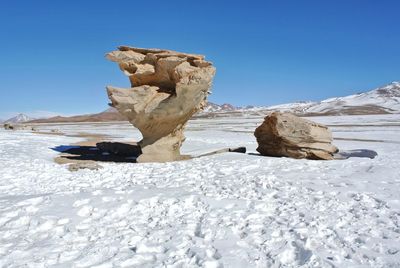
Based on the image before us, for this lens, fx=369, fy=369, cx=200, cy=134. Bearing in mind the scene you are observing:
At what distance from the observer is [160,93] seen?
20719 millimetres

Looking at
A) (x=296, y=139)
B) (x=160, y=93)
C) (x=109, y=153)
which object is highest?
(x=160, y=93)

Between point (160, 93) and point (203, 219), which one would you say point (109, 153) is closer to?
point (160, 93)

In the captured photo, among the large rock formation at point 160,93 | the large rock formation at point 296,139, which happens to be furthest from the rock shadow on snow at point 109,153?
the large rock formation at point 296,139

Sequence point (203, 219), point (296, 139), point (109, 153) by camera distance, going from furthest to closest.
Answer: point (109, 153) < point (296, 139) < point (203, 219)

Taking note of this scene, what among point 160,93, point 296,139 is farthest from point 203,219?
point 160,93

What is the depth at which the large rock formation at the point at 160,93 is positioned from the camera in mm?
19781

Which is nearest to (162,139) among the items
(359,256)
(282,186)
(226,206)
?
(282,186)

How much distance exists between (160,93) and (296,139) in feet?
25.9

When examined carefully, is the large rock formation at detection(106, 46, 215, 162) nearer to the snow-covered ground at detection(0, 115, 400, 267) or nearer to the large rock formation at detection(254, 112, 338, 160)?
the large rock formation at detection(254, 112, 338, 160)

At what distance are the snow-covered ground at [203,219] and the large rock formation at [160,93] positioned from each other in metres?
6.02

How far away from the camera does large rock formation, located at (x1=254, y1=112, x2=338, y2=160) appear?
19.6 m

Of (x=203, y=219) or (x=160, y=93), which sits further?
(x=160, y=93)

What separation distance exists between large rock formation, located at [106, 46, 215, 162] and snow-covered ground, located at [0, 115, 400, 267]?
6.02m

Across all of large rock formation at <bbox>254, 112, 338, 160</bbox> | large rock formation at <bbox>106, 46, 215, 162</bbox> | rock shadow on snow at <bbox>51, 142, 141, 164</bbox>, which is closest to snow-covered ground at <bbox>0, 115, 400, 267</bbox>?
large rock formation at <bbox>254, 112, 338, 160</bbox>
